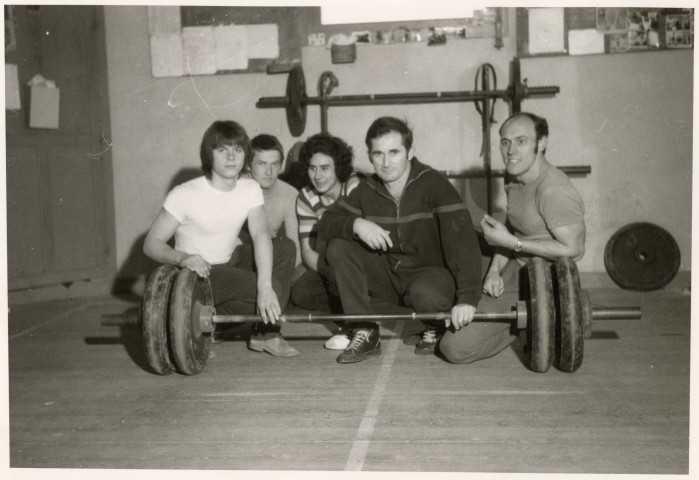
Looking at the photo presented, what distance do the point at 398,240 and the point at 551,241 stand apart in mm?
582

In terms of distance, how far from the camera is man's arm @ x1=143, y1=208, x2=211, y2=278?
A: 262cm

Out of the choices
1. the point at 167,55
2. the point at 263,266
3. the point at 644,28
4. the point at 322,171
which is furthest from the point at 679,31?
the point at 167,55

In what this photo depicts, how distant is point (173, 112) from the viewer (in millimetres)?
4398

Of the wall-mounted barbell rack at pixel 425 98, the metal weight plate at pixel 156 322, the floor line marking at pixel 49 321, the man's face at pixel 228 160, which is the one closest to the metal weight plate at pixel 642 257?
the wall-mounted barbell rack at pixel 425 98

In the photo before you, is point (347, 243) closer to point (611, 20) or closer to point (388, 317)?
point (388, 317)

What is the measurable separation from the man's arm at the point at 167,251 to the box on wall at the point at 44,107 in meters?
1.75

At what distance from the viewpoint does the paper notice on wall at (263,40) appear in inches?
168

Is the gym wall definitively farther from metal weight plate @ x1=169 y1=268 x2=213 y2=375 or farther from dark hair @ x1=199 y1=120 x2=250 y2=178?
metal weight plate @ x1=169 y1=268 x2=213 y2=375

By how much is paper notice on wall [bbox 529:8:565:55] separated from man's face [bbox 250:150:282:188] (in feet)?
5.76

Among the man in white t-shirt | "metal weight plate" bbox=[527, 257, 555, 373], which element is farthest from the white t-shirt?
"metal weight plate" bbox=[527, 257, 555, 373]

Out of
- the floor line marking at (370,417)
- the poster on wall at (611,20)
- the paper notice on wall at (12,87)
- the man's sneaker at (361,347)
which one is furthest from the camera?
the poster on wall at (611,20)

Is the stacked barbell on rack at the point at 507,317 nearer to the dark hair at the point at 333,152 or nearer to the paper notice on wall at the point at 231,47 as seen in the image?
the dark hair at the point at 333,152

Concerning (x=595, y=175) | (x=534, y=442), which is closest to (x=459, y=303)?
(x=534, y=442)

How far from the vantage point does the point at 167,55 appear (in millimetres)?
4348
